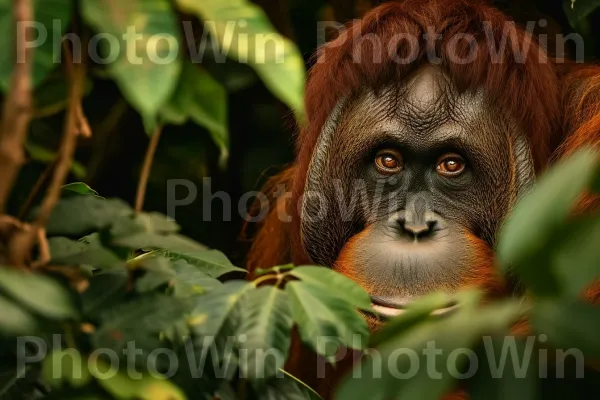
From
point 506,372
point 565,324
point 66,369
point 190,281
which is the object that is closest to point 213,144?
point 190,281

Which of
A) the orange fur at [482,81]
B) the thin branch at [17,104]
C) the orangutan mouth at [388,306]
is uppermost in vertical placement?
the orange fur at [482,81]

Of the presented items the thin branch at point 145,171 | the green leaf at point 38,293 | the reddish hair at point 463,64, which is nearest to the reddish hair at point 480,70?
the reddish hair at point 463,64

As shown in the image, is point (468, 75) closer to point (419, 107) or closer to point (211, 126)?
point (419, 107)

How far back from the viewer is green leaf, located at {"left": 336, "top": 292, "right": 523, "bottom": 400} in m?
1.12

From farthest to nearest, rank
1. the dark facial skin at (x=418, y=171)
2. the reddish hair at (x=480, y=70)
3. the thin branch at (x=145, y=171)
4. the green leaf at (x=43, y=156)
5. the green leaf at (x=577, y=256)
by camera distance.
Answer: the green leaf at (x=43, y=156) → the reddish hair at (x=480, y=70) → the dark facial skin at (x=418, y=171) → the thin branch at (x=145, y=171) → the green leaf at (x=577, y=256)

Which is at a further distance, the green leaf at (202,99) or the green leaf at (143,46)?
the green leaf at (202,99)

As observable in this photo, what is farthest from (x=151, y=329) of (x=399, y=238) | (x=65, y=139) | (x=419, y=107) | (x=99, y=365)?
(x=419, y=107)

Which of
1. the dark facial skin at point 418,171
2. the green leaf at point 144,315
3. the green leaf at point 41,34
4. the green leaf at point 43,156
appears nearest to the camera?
the green leaf at point 41,34

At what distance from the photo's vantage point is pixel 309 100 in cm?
262

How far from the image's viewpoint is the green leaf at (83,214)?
1.49 m

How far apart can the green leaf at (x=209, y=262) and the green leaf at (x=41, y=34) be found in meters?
0.47

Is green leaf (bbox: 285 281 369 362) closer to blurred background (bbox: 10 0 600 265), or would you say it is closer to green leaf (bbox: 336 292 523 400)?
green leaf (bbox: 336 292 523 400)

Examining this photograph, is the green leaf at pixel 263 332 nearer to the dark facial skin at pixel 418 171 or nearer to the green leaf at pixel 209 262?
the green leaf at pixel 209 262

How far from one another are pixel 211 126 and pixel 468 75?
1.04 m
